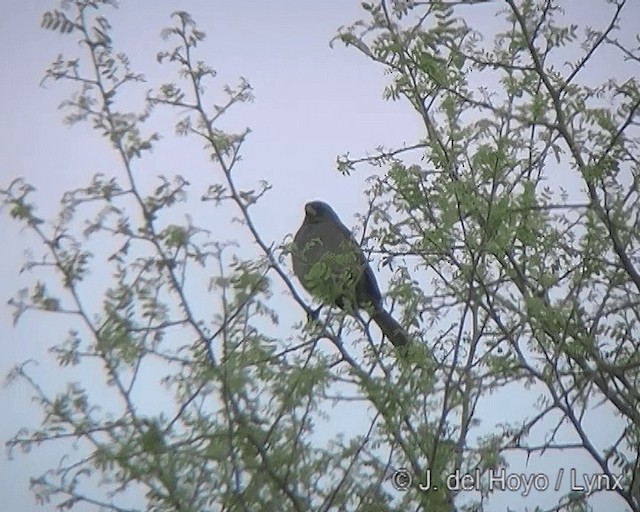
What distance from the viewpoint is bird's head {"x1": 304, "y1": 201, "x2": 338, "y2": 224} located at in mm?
3076

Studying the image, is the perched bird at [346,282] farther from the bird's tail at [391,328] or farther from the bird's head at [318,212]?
the bird's head at [318,212]

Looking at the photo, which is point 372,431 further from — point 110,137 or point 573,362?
point 110,137

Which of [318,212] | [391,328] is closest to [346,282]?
[391,328]

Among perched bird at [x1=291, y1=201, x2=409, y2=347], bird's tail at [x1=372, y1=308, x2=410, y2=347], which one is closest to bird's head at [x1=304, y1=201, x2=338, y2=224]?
perched bird at [x1=291, y1=201, x2=409, y2=347]

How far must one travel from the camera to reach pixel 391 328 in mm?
2271

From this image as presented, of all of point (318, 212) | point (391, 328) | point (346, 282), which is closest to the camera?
point (346, 282)

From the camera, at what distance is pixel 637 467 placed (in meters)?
2.07

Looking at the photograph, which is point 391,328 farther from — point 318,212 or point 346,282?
point 318,212

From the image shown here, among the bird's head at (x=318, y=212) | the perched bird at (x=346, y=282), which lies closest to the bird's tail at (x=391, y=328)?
the perched bird at (x=346, y=282)

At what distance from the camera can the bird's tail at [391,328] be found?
2.18 metres

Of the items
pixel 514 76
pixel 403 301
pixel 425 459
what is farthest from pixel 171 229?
pixel 514 76

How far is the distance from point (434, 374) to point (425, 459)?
0.44 ft

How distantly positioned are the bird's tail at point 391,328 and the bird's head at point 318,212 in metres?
0.76

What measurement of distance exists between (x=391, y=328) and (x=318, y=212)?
0.88m
